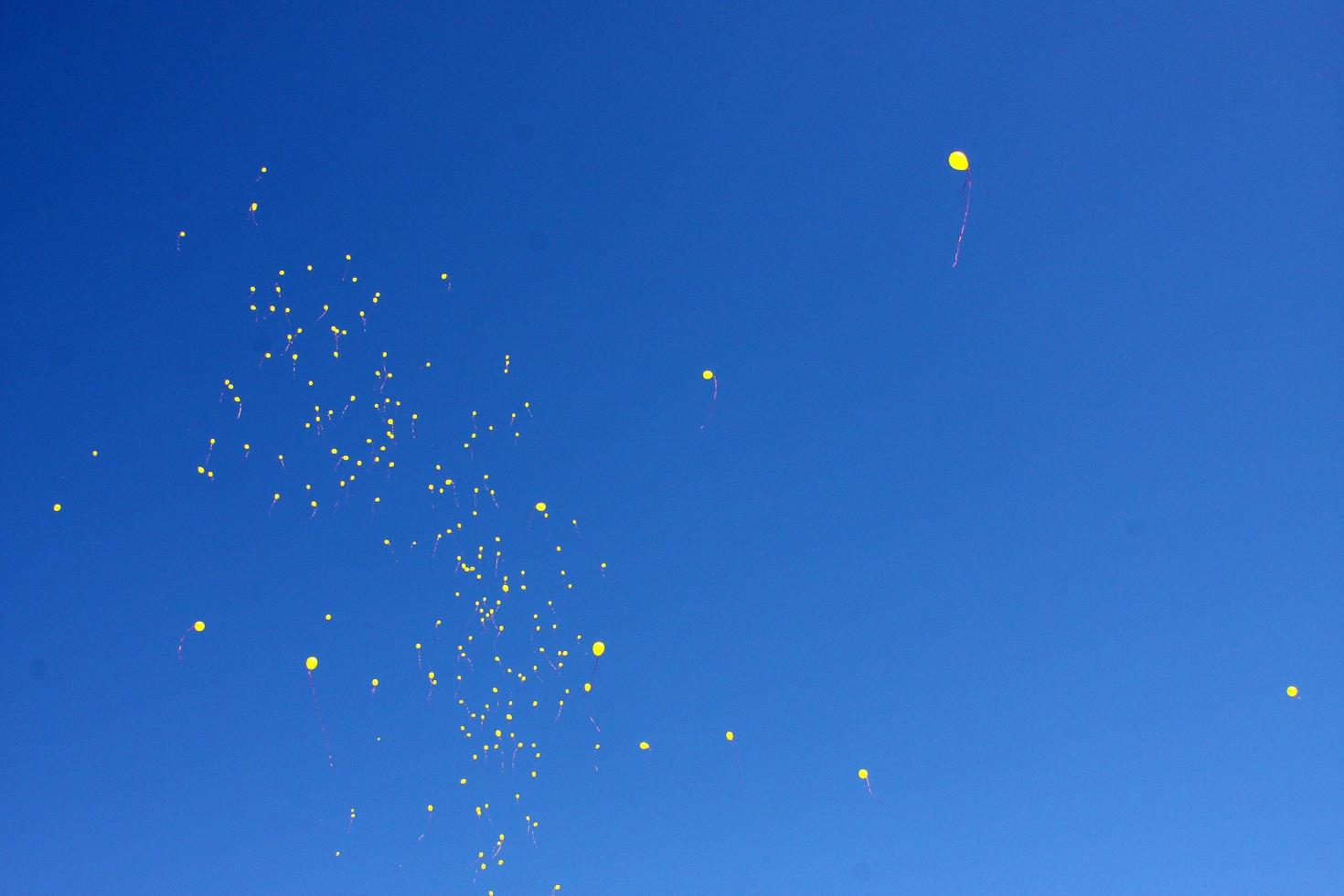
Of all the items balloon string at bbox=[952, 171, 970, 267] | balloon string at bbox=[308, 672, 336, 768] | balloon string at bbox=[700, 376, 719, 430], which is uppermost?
balloon string at bbox=[952, 171, 970, 267]

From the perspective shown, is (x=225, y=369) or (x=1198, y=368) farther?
(x=225, y=369)

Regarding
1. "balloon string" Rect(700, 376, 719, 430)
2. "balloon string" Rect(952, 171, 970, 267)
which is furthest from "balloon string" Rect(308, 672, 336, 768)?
"balloon string" Rect(952, 171, 970, 267)

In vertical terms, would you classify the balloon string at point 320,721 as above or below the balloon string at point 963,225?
below

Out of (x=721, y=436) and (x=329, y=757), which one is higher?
(x=721, y=436)

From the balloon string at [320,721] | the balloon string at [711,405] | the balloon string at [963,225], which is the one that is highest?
the balloon string at [963,225]

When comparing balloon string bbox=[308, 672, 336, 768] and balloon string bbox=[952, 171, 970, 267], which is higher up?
balloon string bbox=[952, 171, 970, 267]

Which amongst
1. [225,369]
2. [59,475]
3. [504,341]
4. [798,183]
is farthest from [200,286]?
[798,183]

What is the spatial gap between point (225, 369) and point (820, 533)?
56.8 inches

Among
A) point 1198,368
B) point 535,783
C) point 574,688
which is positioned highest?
point 1198,368

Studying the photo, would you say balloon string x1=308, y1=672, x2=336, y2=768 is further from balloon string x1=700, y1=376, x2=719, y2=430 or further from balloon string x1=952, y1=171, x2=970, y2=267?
balloon string x1=952, y1=171, x2=970, y2=267

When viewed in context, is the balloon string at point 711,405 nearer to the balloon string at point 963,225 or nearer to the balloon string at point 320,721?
the balloon string at point 963,225

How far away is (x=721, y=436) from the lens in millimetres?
2143

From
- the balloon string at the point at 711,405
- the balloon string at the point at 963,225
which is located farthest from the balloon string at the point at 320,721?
the balloon string at the point at 963,225

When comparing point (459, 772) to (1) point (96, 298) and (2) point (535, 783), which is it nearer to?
(2) point (535, 783)
